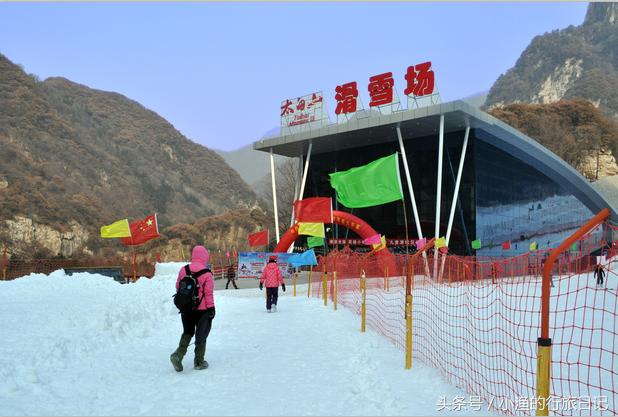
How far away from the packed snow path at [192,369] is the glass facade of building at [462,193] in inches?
937

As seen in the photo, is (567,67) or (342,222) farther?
(567,67)

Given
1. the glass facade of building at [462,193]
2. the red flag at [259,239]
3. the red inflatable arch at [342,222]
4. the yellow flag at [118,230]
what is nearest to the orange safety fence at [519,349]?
the yellow flag at [118,230]

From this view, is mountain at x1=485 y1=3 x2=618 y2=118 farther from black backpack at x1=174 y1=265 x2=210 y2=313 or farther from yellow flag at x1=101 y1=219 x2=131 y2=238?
black backpack at x1=174 y1=265 x2=210 y2=313

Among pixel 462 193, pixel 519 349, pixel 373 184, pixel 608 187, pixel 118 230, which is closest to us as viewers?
pixel 519 349

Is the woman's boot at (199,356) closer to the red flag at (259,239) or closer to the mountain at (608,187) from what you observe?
the red flag at (259,239)

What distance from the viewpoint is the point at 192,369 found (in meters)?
6.23

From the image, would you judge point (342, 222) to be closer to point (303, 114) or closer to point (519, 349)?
point (303, 114)

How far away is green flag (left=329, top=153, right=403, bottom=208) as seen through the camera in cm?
1150

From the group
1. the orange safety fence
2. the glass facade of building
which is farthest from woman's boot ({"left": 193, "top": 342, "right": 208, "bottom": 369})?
the glass facade of building

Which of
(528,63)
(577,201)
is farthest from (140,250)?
(528,63)

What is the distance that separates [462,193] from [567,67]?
112974mm

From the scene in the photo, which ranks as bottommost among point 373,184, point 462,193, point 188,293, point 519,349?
point 519,349

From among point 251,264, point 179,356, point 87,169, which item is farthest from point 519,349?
point 87,169

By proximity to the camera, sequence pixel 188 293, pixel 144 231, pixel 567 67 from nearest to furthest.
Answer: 1. pixel 188 293
2. pixel 144 231
3. pixel 567 67
